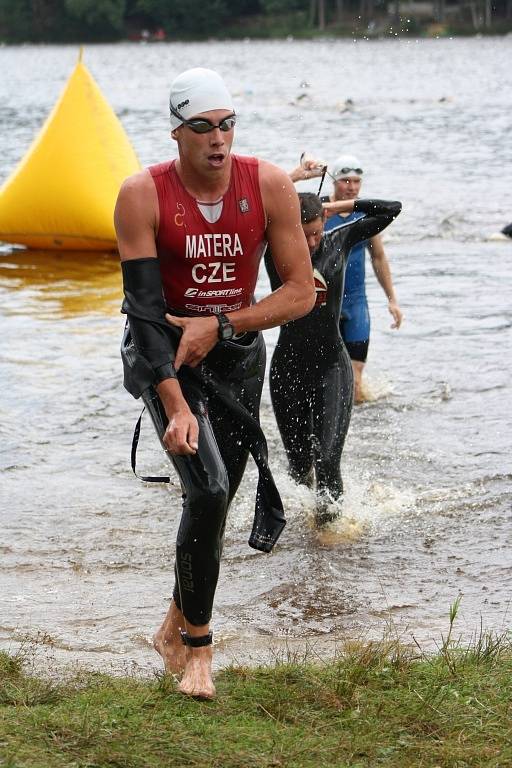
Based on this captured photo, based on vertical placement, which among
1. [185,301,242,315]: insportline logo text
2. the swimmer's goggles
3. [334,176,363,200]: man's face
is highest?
[185,301,242,315]: insportline logo text

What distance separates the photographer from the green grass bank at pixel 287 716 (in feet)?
11.7

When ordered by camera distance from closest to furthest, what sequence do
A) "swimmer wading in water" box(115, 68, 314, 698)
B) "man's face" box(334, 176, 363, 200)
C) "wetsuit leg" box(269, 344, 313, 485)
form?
"swimmer wading in water" box(115, 68, 314, 698)
"wetsuit leg" box(269, 344, 313, 485)
"man's face" box(334, 176, 363, 200)

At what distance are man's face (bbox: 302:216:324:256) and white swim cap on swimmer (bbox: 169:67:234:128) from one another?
1986mm

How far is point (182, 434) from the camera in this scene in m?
4.01

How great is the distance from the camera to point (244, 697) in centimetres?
410

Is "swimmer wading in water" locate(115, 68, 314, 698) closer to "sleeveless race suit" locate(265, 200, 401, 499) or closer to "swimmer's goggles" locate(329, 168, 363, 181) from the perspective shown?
"sleeveless race suit" locate(265, 200, 401, 499)

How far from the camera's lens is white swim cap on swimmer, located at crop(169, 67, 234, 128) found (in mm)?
4191

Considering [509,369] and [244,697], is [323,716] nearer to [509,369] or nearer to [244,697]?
[244,697]

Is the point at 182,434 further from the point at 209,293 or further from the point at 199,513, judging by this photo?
the point at 209,293

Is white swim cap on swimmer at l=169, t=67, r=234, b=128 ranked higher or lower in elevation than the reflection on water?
higher

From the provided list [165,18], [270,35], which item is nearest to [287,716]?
[270,35]

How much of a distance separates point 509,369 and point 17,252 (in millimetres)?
7396

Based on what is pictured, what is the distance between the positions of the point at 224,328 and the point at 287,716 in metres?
1.27

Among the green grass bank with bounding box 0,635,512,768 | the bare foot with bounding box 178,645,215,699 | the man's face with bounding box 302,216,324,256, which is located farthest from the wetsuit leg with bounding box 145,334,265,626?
the man's face with bounding box 302,216,324,256
